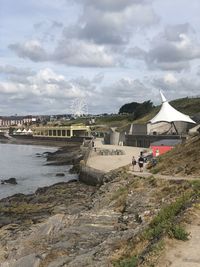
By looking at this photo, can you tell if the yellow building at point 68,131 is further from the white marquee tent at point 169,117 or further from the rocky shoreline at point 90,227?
the rocky shoreline at point 90,227

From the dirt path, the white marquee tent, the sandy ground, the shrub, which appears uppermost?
the white marquee tent

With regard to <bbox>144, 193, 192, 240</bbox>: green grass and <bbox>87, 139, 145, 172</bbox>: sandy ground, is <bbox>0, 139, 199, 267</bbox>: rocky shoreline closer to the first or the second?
<bbox>144, 193, 192, 240</bbox>: green grass

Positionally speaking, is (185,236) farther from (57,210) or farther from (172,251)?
(57,210)


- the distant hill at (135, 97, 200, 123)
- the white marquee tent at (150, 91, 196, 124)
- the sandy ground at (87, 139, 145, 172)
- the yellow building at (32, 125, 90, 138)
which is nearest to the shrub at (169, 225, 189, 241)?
the sandy ground at (87, 139, 145, 172)

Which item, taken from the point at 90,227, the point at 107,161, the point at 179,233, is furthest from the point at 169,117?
the point at 179,233

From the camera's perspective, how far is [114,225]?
15695 mm

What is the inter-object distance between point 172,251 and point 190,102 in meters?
113

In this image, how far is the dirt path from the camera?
28.9 feet

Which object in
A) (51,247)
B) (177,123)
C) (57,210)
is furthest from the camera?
(177,123)

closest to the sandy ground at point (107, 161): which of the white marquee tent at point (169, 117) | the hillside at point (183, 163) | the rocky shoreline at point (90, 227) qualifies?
the hillside at point (183, 163)

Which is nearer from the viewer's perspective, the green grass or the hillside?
the green grass

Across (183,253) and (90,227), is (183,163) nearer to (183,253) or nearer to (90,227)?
(90,227)

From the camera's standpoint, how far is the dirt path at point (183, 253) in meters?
8.80

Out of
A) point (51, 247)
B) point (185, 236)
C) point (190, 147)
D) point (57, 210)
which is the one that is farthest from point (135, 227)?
point (190, 147)
